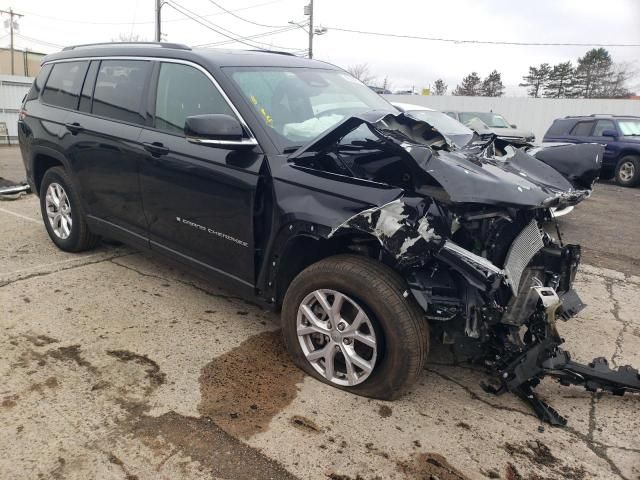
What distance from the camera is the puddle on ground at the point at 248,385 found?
271 centimetres

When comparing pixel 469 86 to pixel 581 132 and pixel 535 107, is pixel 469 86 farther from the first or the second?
pixel 581 132

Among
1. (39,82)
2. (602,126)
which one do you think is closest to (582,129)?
(602,126)

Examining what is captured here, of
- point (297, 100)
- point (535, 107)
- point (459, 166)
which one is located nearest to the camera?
point (459, 166)

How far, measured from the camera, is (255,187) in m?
3.13

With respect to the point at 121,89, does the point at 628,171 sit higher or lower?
lower

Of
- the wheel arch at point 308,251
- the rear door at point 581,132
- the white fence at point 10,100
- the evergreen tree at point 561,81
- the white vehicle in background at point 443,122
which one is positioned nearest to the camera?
the wheel arch at point 308,251

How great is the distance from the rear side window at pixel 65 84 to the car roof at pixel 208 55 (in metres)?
0.17

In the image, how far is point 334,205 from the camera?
2.82 metres

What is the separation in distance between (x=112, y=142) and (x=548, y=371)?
3.50 metres

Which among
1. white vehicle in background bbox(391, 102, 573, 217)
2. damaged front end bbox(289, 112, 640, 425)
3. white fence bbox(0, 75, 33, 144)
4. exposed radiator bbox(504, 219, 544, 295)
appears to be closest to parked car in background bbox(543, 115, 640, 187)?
white vehicle in background bbox(391, 102, 573, 217)

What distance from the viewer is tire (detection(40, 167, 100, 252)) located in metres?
4.78

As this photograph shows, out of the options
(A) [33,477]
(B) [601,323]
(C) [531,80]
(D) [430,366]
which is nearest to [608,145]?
(B) [601,323]

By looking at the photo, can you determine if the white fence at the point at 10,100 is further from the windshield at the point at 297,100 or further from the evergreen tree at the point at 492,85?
the evergreen tree at the point at 492,85

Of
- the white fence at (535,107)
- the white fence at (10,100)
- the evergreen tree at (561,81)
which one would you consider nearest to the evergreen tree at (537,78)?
the evergreen tree at (561,81)
